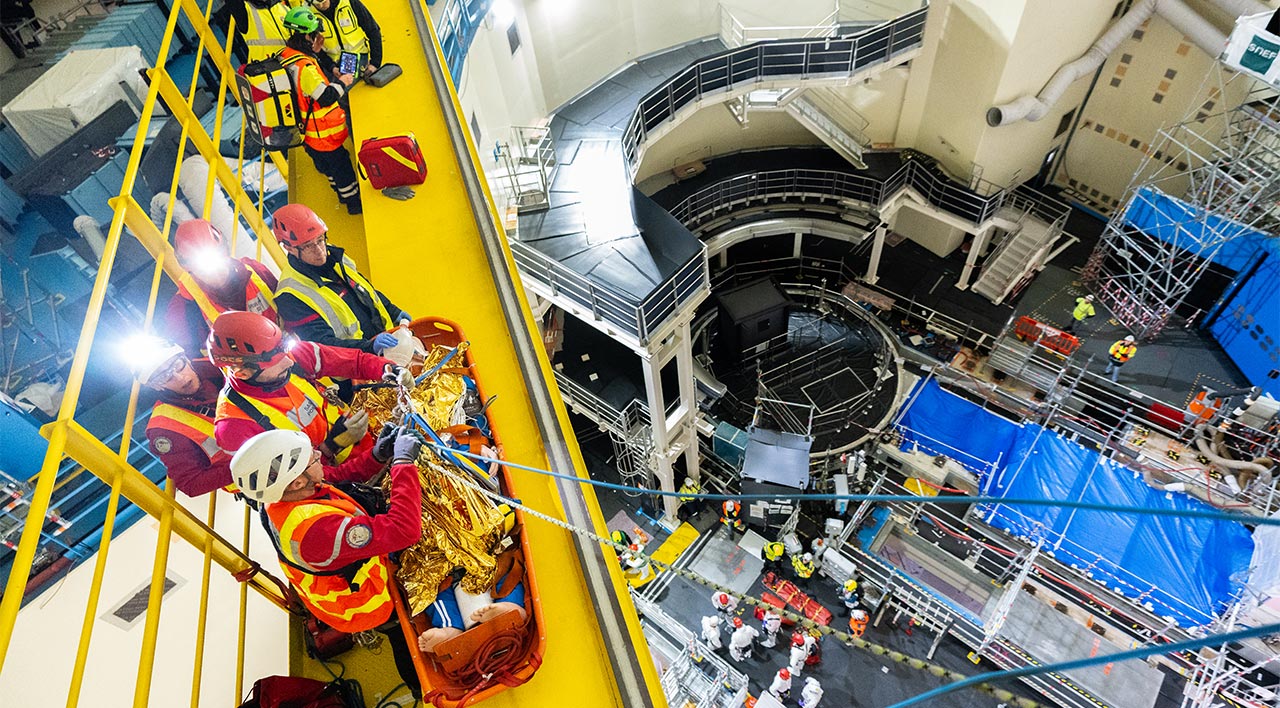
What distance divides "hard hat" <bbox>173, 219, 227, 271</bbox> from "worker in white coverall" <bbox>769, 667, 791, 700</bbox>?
11143 millimetres

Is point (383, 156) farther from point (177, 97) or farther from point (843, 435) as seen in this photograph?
point (843, 435)

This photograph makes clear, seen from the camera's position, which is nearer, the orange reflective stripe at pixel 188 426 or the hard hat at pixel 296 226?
the orange reflective stripe at pixel 188 426

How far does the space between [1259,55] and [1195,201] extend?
2.89 meters

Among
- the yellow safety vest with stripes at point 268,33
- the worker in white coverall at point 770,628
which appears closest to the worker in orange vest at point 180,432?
the yellow safety vest with stripes at point 268,33

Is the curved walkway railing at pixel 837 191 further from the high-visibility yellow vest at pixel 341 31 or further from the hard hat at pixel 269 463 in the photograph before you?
the hard hat at pixel 269 463

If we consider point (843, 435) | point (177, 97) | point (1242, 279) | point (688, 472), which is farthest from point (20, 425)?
point (1242, 279)

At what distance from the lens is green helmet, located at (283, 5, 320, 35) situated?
7.26m

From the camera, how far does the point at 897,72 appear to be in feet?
55.5

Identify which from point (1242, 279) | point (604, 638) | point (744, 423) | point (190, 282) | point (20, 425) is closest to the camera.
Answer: point (604, 638)

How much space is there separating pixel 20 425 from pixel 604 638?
214 inches

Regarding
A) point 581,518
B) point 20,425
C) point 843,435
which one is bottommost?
point 20,425

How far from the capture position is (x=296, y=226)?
528 cm

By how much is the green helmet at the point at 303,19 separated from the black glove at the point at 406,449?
5.40 m

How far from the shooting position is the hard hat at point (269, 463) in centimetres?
349
